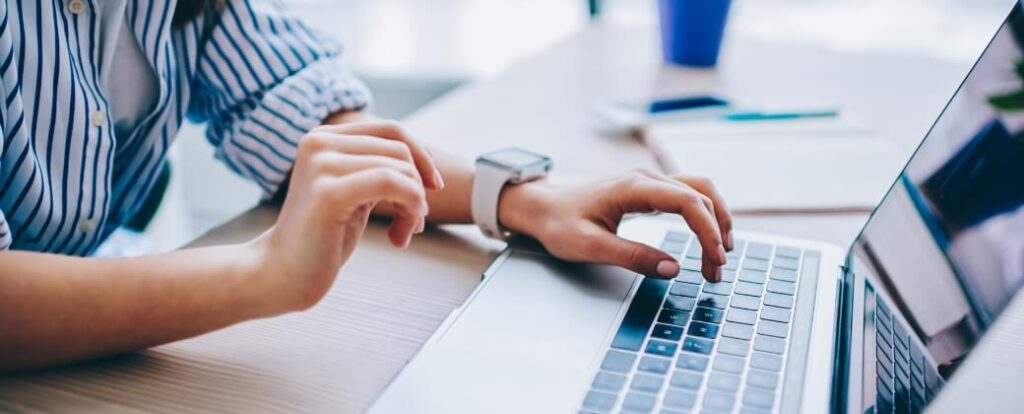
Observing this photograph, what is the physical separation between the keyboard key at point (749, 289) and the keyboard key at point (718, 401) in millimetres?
137

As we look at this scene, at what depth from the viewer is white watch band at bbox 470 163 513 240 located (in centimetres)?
68

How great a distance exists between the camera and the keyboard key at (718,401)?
436 mm

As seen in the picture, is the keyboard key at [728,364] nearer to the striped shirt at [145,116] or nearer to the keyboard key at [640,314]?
the keyboard key at [640,314]

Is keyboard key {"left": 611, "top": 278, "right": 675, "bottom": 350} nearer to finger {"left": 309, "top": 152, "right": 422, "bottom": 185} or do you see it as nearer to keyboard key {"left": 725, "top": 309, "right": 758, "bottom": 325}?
keyboard key {"left": 725, "top": 309, "right": 758, "bottom": 325}

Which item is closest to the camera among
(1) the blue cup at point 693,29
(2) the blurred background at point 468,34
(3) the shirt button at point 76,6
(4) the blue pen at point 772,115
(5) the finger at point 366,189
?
(5) the finger at point 366,189

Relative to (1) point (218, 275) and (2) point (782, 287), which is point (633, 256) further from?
(1) point (218, 275)

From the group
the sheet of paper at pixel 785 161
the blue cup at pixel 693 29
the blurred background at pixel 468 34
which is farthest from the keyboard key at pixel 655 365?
the blurred background at pixel 468 34

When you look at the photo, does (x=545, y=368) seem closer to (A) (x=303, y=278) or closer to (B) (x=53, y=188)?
(A) (x=303, y=278)

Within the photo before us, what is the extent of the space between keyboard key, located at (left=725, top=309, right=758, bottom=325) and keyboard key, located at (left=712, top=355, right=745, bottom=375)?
2.0 inches

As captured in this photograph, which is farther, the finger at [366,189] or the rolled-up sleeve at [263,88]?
the rolled-up sleeve at [263,88]

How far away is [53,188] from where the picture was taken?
64cm

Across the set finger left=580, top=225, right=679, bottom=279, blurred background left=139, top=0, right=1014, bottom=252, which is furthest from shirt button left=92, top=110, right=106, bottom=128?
blurred background left=139, top=0, right=1014, bottom=252

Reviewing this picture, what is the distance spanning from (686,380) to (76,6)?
0.52 m

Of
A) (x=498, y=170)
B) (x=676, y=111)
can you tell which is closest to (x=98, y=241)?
(x=498, y=170)
